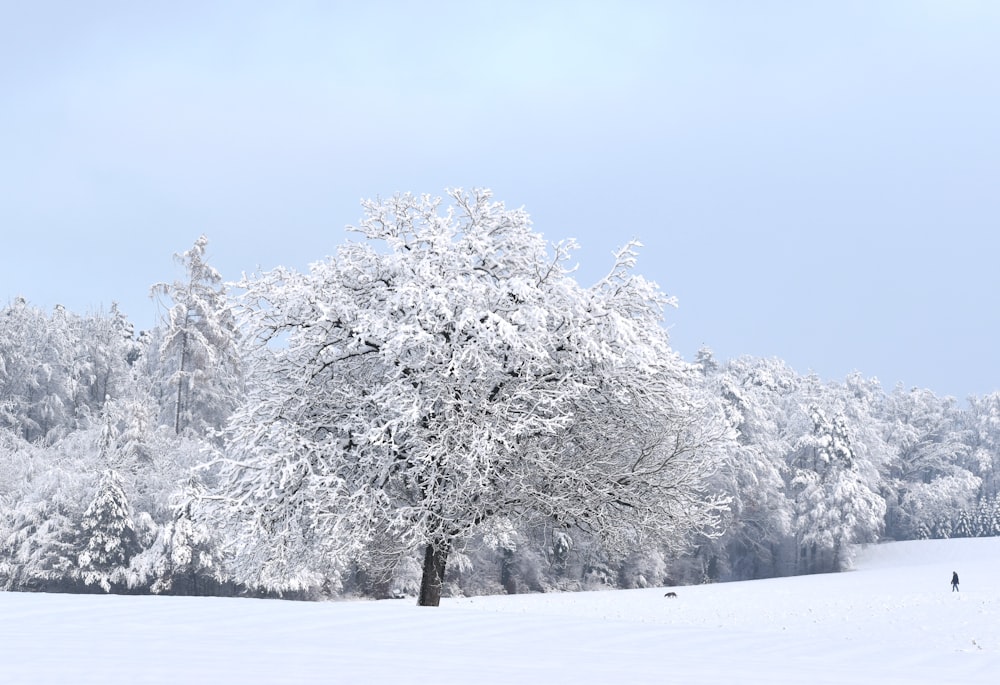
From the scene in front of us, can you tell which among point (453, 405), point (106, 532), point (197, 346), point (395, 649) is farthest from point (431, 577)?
point (197, 346)

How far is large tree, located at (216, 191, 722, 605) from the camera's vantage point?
51.9ft

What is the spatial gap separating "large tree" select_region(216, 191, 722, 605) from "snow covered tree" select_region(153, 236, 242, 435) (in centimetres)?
3783

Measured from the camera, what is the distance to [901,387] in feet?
303

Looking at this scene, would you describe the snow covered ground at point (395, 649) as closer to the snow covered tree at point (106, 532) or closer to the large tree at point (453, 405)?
the large tree at point (453, 405)

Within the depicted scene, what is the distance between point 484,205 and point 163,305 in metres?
40.7

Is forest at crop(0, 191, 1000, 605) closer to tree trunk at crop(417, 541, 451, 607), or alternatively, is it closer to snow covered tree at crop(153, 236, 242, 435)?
tree trunk at crop(417, 541, 451, 607)

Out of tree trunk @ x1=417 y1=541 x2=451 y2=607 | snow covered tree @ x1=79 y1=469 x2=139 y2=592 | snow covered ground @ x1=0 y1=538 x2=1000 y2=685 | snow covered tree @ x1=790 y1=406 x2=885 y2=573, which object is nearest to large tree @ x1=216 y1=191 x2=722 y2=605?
tree trunk @ x1=417 y1=541 x2=451 y2=607

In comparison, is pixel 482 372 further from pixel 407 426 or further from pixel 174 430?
pixel 174 430

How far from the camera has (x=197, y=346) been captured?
181 feet

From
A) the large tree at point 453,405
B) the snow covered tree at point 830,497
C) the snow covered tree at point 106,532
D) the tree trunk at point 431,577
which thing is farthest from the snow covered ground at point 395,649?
the snow covered tree at point 830,497

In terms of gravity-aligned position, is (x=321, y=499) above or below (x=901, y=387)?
below

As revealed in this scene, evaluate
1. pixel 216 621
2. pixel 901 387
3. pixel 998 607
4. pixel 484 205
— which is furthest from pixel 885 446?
pixel 216 621

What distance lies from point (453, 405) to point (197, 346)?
4288 centimetres

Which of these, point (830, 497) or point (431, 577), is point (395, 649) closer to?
point (431, 577)
